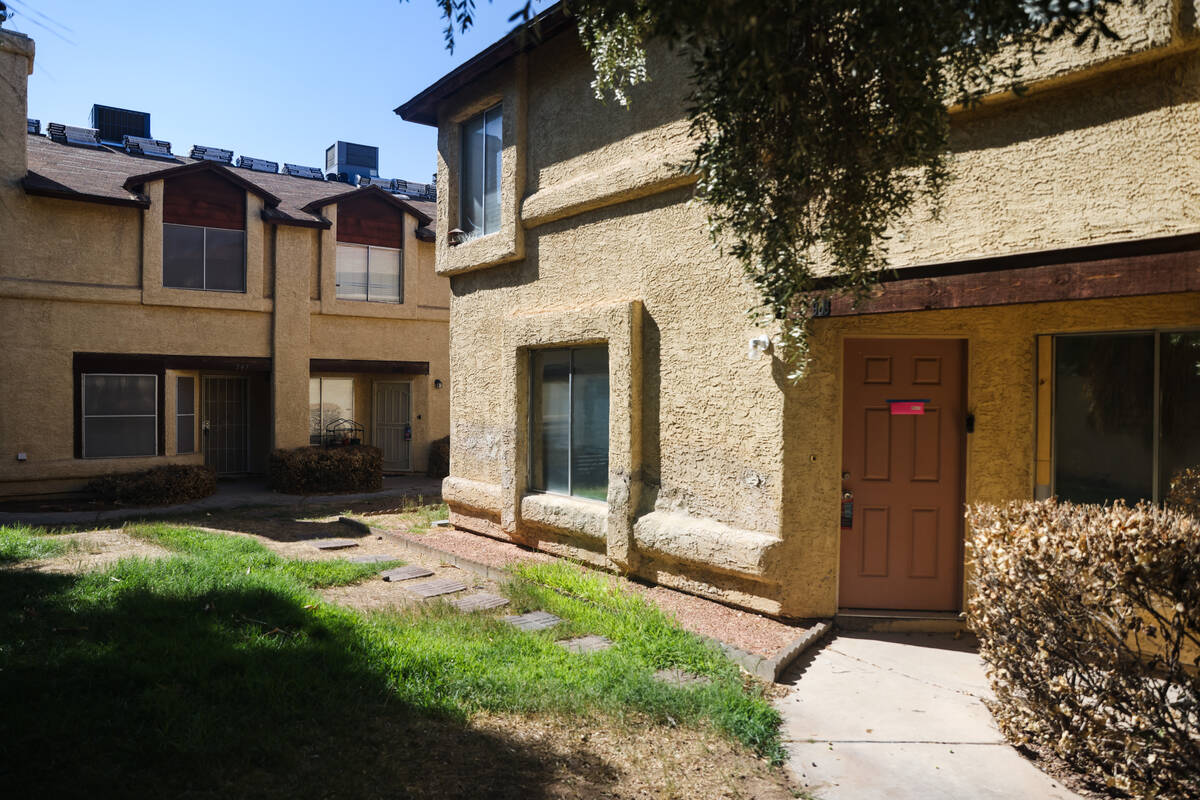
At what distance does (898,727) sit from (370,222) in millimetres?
16636

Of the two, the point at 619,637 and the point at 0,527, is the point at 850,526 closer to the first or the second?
the point at 619,637

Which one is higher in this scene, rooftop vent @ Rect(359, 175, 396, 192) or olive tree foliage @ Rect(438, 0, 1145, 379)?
rooftop vent @ Rect(359, 175, 396, 192)

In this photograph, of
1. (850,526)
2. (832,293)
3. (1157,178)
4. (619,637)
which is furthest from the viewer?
(850,526)

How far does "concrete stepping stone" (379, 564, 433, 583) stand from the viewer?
818cm

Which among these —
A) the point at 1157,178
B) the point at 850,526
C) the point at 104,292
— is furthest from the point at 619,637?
the point at 104,292

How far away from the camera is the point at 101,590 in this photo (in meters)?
6.89

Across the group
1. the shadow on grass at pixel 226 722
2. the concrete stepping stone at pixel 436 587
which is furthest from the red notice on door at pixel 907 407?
the concrete stepping stone at pixel 436 587

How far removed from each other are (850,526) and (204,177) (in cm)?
1515

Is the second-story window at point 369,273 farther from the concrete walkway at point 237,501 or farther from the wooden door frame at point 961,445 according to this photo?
the wooden door frame at point 961,445

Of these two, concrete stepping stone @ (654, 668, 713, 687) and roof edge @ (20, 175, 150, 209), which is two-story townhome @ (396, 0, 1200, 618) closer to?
concrete stepping stone @ (654, 668, 713, 687)

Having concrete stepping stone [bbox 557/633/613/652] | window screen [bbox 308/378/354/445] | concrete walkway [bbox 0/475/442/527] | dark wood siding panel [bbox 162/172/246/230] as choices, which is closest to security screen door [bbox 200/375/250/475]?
concrete walkway [bbox 0/475/442/527]

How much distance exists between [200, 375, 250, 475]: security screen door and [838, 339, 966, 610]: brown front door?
1544 centimetres

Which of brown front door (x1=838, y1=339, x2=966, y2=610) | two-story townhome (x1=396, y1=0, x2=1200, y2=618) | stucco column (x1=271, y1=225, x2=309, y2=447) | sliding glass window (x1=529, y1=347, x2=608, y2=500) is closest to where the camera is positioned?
two-story townhome (x1=396, y1=0, x2=1200, y2=618)

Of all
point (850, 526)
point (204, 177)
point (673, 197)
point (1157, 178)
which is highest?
point (204, 177)
